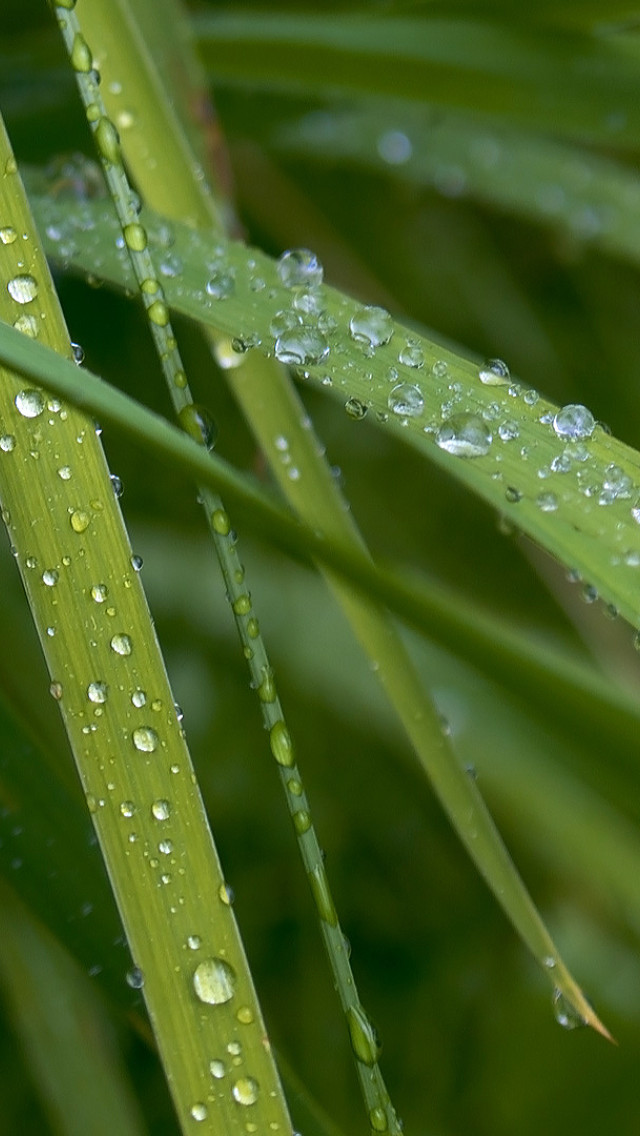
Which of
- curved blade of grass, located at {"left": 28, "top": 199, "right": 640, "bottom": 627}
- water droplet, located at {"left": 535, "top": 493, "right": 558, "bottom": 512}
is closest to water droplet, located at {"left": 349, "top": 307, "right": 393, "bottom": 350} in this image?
curved blade of grass, located at {"left": 28, "top": 199, "right": 640, "bottom": 627}

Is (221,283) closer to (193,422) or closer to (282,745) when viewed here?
(193,422)

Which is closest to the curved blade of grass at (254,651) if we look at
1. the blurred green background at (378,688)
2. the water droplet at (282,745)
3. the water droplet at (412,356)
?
the water droplet at (282,745)

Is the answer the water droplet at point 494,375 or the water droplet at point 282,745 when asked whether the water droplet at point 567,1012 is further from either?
the water droplet at point 494,375

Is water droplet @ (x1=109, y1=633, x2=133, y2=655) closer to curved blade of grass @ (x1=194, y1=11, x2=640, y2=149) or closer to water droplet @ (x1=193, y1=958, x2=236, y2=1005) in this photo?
water droplet @ (x1=193, y1=958, x2=236, y2=1005)

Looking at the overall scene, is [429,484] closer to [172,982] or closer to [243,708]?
[243,708]

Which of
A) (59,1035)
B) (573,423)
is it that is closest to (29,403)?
(573,423)

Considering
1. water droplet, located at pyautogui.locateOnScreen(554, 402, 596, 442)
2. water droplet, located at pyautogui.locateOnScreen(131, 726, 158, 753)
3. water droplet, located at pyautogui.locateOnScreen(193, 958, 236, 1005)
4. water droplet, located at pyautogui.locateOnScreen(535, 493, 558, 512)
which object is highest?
water droplet, located at pyautogui.locateOnScreen(554, 402, 596, 442)

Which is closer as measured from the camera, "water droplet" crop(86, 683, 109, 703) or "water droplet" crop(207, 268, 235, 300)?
"water droplet" crop(86, 683, 109, 703)
